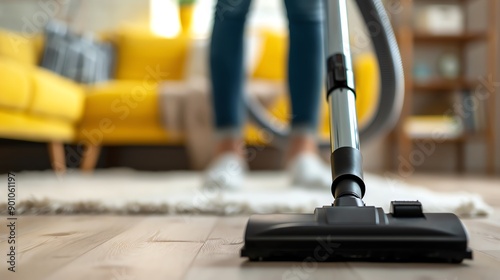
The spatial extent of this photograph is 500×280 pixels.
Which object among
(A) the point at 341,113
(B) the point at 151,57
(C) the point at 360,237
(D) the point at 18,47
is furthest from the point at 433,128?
(C) the point at 360,237

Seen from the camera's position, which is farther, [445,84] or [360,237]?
[445,84]

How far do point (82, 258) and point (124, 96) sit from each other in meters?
1.85

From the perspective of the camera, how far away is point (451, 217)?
512 millimetres

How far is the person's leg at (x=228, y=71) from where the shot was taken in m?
1.23

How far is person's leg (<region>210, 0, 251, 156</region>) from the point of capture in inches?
48.6

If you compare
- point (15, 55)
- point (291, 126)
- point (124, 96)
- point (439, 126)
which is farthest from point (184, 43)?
point (291, 126)

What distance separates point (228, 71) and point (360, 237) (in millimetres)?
837

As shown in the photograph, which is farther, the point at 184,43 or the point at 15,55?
the point at 184,43

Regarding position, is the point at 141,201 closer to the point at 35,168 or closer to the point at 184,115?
the point at 184,115

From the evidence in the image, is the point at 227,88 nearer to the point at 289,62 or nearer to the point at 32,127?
the point at 289,62

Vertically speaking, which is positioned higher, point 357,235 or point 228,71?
point 228,71

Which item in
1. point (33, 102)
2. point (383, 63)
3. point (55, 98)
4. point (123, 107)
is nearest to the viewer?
point (383, 63)

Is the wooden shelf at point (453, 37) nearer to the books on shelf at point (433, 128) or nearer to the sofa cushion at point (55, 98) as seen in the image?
the books on shelf at point (433, 128)

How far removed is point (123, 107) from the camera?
7.61ft
